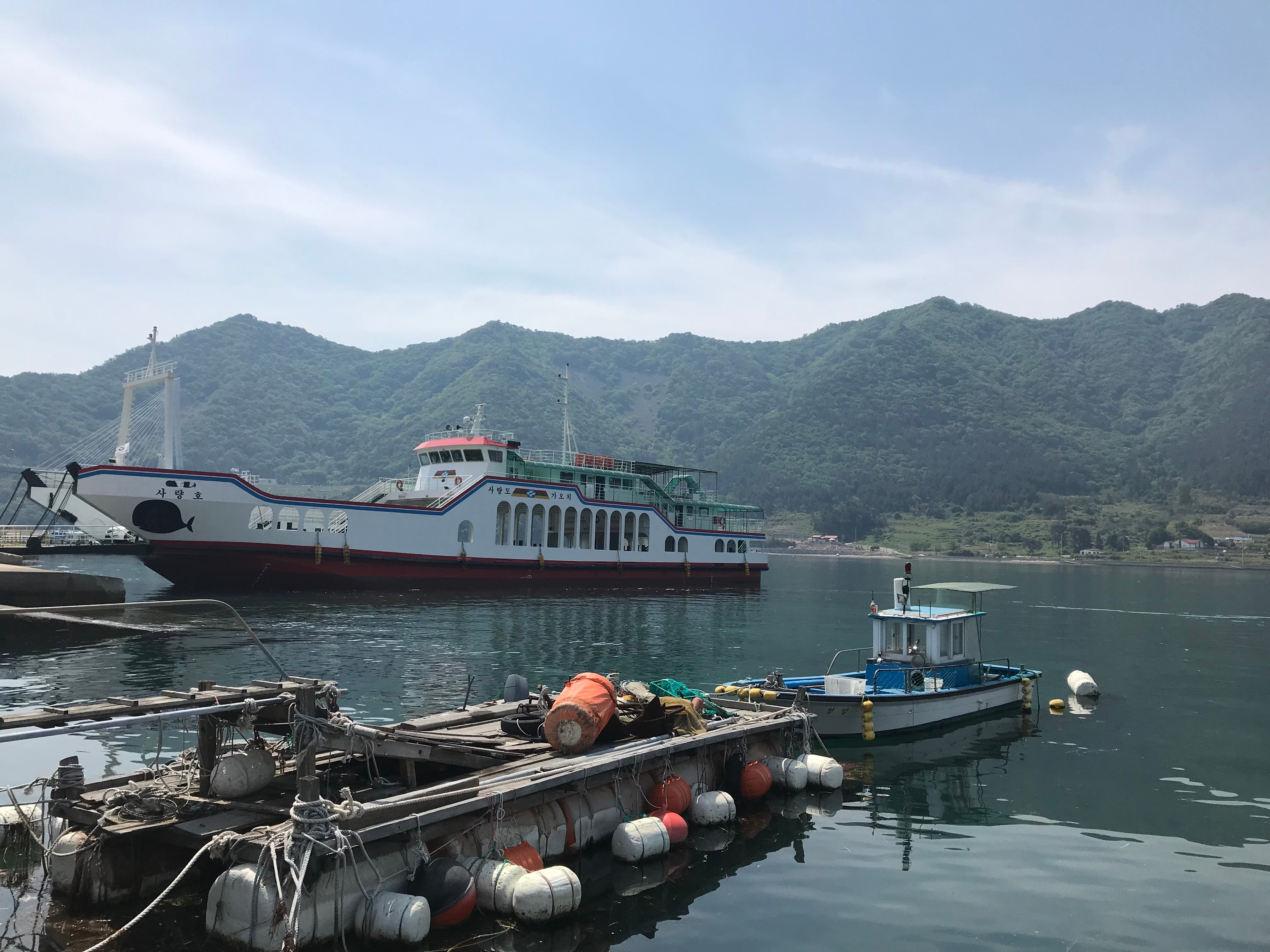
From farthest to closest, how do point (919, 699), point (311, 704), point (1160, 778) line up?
point (919, 699) → point (1160, 778) → point (311, 704)

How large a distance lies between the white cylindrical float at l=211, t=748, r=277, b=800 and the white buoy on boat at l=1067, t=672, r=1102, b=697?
23.6 metres

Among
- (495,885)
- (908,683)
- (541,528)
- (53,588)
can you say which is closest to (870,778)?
(908,683)

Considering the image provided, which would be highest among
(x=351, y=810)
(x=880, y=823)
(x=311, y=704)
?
(x=311, y=704)

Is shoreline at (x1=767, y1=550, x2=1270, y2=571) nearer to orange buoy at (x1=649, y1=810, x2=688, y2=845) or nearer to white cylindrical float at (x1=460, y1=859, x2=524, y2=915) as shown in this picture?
orange buoy at (x1=649, y1=810, x2=688, y2=845)

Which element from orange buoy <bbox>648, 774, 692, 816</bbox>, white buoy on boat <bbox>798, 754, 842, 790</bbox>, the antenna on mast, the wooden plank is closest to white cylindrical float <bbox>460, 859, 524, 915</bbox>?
the wooden plank

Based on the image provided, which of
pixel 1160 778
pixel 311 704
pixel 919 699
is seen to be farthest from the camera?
pixel 919 699

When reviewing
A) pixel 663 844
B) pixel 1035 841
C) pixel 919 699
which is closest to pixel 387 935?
pixel 663 844

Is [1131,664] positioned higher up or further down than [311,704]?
further down

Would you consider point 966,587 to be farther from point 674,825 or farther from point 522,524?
point 522,524

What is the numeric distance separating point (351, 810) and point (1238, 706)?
2629 centimetres

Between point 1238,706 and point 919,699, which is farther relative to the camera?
point 1238,706

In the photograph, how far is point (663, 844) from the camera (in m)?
12.4

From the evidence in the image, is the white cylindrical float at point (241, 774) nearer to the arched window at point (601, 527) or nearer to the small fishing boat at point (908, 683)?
the small fishing boat at point (908, 683)

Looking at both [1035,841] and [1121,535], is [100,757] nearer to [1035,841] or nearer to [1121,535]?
[1035,841]
